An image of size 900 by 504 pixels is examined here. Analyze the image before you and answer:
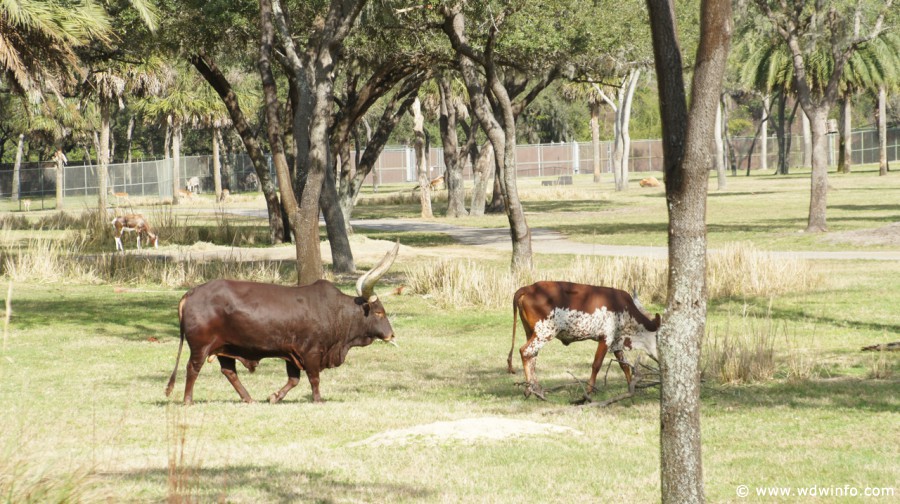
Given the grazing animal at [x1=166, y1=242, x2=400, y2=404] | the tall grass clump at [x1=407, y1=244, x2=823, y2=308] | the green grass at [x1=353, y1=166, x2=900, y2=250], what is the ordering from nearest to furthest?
the grazing animal at [x1=166, y1=242, x2=400, y2=404] → the tall grass clump at [x1=407, y1=244, x2=823, y2=308] → the green grass at [x1=353, y1=166, x2=900, y2=250]

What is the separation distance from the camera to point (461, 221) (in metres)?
41.9

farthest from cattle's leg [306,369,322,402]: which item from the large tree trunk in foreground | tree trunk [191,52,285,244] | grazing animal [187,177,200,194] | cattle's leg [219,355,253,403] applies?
grazing animal [187,177,200,194]

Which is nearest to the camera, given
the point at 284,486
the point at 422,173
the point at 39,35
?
the point at 284,486

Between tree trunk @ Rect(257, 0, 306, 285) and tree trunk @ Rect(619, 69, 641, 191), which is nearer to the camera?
tree trunk @ Rect(257, 0, 306, 285)

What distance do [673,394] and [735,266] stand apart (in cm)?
1360

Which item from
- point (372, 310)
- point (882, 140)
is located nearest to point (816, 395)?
point (372, 310)

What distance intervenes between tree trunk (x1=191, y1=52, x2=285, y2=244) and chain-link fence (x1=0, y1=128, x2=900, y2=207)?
116ft

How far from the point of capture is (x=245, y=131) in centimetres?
2966

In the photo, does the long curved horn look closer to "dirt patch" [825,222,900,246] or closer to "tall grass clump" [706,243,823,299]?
"tall grass clump" [706,243,823,299]

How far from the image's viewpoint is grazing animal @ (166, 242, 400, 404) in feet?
32.8

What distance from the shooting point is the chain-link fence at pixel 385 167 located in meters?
67.8

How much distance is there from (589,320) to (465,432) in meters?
2.21

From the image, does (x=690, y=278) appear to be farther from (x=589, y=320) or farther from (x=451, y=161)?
(x=451, y=161)

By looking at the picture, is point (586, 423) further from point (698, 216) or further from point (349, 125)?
point (349, 125)
